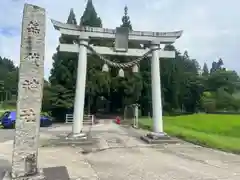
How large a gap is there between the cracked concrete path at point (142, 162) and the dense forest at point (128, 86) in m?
6.17

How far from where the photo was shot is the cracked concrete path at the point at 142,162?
22.2 feet

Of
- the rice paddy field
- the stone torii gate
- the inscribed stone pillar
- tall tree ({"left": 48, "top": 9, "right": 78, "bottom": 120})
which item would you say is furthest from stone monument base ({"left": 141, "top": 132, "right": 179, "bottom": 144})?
tall tree ({"left": 48, "top": 9, "right": 78, "bottom": 120})

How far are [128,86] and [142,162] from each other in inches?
899

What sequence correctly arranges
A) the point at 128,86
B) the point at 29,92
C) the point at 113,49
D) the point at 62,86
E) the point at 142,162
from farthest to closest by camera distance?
the point at 128,86, the point at 62,86, the point at 113,49, the point at 142,162, the point at 29,92

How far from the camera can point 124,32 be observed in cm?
1249

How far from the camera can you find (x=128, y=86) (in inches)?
1219

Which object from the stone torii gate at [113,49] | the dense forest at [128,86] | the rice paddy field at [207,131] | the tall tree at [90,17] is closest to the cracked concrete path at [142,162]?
the rice paddy field at [207,131]

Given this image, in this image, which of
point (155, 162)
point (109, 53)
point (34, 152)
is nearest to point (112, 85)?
point (109, 53)

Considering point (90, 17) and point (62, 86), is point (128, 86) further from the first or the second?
point (90, 17)

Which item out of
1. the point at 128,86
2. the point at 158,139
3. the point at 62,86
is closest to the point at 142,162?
the point at 158,139

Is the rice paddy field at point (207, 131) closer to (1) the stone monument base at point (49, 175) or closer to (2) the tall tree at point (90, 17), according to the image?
(1) the stone monument base at point (49, 175)

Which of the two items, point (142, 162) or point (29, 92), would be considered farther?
point (142, 162)

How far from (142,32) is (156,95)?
9.75ft

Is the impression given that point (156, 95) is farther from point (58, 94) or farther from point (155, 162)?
point (58, 94)
